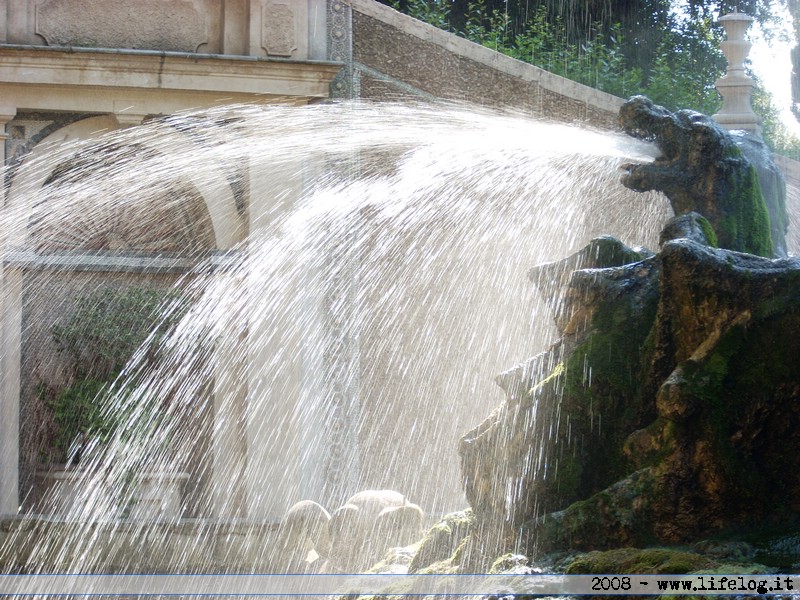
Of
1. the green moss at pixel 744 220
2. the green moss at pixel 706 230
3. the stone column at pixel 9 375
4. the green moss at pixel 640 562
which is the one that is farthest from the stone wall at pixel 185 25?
the green moss at pixel 640 562

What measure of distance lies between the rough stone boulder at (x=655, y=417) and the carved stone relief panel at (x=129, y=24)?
6730 mm

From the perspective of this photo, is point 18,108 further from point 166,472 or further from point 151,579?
point 151,579

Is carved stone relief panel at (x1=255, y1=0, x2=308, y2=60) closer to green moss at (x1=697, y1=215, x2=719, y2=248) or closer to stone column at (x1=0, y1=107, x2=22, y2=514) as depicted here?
stone column at (x1=0, y1=107, x2=22, y2=514)

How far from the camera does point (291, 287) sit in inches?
397

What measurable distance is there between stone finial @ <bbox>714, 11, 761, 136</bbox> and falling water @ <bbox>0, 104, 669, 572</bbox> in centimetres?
201

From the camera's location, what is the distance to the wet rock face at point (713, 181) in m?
4.86

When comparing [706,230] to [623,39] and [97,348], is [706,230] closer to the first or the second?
[97,348]

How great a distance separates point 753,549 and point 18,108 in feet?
26.0

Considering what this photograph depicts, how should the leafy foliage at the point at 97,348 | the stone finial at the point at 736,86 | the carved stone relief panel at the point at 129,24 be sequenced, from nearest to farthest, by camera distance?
the stone finial at the point at 736,86, the leafy foliage at the point at 97,348, the carved stone relief panel at the point at 129,24

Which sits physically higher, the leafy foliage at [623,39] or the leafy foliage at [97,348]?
the leafy foliage at [623,39]

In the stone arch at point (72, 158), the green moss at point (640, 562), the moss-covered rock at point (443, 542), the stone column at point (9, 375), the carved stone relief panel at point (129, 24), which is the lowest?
the stone column at point (9, 375)

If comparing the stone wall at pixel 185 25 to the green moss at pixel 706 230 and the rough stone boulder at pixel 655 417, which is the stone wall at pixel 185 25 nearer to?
the green moss at pixel 706 230

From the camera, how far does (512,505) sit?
12.1 feet

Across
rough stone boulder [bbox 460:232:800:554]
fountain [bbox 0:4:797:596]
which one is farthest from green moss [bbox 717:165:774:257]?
fountain [bbox 0:4:797:596]
